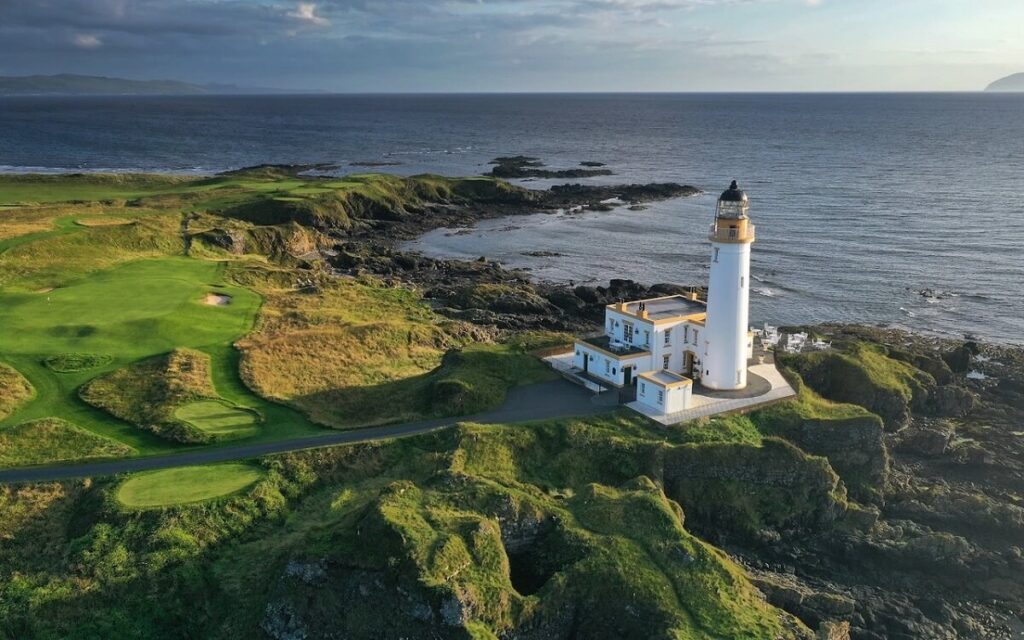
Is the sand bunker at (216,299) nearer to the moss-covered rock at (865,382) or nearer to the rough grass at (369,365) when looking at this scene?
the rough grass at (369,365)

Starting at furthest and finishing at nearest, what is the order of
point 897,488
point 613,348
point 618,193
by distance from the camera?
point 618,193, point 613,348, point 897,488

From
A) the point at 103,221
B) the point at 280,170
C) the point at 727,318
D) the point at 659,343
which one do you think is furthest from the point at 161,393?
the point at 280,170

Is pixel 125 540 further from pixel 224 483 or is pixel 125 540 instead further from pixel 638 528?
pixel 638 528

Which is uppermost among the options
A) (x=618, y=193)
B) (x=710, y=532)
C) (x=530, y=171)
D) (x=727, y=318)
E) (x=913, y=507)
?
(x=530, y=171)

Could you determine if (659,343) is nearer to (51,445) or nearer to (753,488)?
(753,488)

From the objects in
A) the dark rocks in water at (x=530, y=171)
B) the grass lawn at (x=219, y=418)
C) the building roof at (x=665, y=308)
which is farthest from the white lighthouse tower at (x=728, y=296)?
the dark rocks in water at (x=530, y=171)
